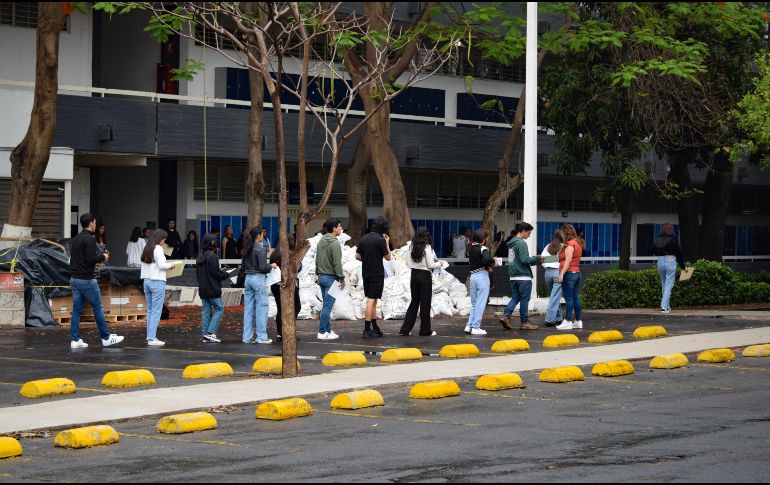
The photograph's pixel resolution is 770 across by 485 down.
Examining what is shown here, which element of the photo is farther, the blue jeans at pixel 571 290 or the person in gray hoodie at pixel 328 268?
the blue jeans at pixel 571 290

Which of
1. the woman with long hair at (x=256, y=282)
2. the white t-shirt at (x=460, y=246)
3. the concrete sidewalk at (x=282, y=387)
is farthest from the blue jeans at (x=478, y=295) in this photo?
the white t-shirt at (x=460, y=246)

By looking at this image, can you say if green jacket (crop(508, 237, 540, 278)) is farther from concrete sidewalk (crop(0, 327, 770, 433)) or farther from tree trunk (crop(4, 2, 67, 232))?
tree trunk (crop(4, 2, 67, 232))

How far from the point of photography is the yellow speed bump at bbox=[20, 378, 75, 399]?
13250 mm

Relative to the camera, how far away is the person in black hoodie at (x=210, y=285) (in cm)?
1930

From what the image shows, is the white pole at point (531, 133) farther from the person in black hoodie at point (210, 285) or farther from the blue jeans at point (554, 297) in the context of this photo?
the person in black hoodie at point (210, 285)

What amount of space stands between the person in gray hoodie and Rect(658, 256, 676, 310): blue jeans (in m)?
8.33

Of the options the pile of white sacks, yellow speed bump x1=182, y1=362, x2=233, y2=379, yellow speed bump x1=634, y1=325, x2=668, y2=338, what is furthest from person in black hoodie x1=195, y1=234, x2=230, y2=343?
yellow speed bump x1=634, y1=325, x2=668, y2=338

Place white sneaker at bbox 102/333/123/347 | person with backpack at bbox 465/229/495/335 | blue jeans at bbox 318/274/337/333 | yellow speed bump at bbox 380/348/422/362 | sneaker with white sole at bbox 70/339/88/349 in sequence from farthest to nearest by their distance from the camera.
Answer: person with backpack at bbox 465/229/495/335 < blue jeans at bbox 318/274/337/333 < white sneaker at bbox 102/333/123/347 < sneaker with white sole at bbox 70/339/88/349 < yellow speed bump at bbox 380/348/422/362

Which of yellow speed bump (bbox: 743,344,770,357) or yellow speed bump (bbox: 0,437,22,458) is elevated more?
yellow speed bump (bbox: 743,344,770,357)

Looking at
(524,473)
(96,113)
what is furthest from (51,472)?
(96,113)

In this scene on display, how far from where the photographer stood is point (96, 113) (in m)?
30.0

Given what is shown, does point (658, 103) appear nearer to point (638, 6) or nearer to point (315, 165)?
point (638, 6)

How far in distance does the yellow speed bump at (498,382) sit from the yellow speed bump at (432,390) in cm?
55

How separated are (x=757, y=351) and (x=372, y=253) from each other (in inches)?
241
